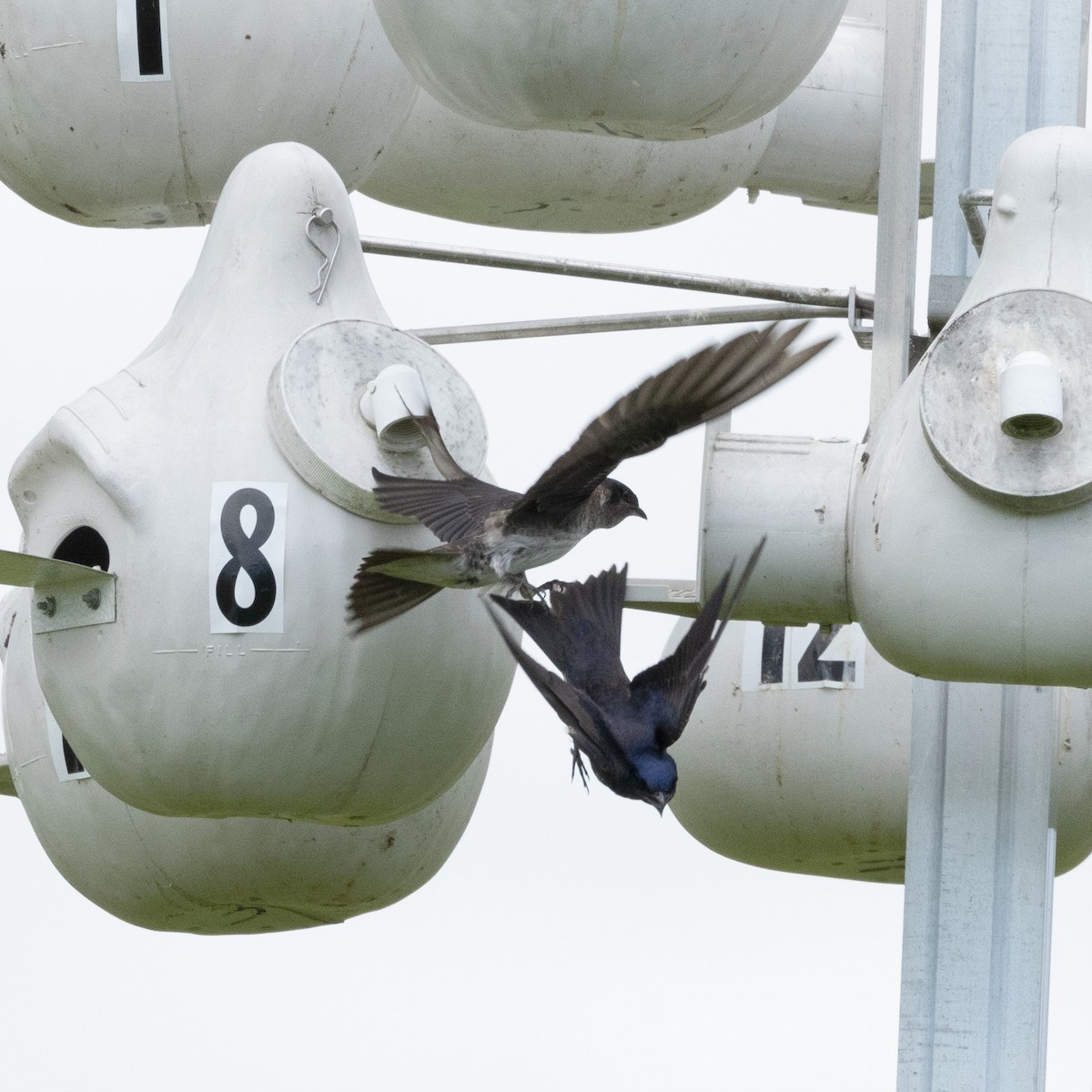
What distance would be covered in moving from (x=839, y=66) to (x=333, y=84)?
1758mm

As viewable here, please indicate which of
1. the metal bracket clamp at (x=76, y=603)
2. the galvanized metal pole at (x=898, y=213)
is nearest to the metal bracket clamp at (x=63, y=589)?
the metal bracket clamp at (x=76, y=603)

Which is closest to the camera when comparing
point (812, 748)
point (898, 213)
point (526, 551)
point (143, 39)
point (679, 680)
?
point (679, 680)

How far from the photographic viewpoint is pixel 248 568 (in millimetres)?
5129

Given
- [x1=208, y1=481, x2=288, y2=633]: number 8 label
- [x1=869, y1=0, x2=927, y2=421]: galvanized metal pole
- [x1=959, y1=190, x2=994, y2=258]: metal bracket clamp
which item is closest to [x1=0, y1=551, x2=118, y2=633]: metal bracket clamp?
[x1=208, y1=481, x2=288, y2=633]: number 8 label

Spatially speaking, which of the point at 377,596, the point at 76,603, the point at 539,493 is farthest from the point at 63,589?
the point at 539,493

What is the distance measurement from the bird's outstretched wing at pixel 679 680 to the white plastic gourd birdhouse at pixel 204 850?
0.85 meters

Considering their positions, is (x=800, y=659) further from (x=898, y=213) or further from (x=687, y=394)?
(x=687, y=394)

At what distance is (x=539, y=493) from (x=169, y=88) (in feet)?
3.50

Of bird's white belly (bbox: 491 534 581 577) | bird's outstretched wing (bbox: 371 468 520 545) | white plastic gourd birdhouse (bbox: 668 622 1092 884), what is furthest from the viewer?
white plastic gourd birdhouse (bbox: 668 622 1092 884)

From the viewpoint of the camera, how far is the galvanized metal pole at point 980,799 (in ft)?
18.3

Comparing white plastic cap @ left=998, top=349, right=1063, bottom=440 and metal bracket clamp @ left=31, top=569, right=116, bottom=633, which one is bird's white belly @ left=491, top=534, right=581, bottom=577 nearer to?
metal bracket clamp @ left=31, top=569, right=116, bottom=633

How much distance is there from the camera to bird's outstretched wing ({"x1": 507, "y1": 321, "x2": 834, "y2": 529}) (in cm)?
477

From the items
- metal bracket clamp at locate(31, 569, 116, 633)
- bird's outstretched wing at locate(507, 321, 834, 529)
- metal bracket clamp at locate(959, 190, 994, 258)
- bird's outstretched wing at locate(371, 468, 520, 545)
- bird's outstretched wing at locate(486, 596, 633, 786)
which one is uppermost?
metal bracket clamp at locate(959, 190, 994, 258)

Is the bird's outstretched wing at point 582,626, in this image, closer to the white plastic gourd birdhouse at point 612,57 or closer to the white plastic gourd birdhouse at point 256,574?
the white plastic gourd birdhouse at point 256,574
